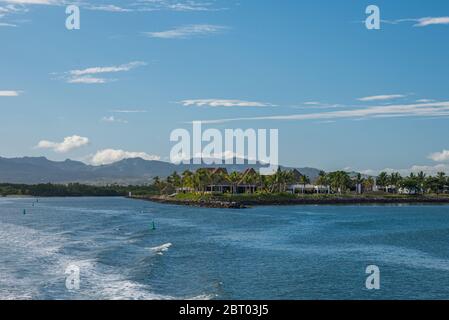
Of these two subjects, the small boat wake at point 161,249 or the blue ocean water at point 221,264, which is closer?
the blue ocean water at point 221,264

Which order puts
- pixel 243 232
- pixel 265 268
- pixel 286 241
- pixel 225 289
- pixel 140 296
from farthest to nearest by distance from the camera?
1. pixel 243 232
2. pixel 286 241
3. pixel 265 268
4. pixel 225 289
5. pixel 140 296

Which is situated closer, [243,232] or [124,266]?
[124,266]

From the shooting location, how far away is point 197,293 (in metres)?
38.2

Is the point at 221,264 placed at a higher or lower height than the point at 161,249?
lower

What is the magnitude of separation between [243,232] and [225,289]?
45805 millimetres

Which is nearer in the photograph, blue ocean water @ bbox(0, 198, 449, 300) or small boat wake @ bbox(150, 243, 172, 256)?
blue ocean water @ bbox(0, 198, 449, 300)

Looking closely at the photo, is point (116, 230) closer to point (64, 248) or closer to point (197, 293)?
point (64, 248)

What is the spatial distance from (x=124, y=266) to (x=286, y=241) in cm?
2841

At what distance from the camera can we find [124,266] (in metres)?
49.3

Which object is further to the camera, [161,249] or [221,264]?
[161,249]

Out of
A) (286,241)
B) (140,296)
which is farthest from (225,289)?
(286,241)
